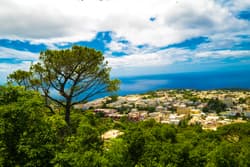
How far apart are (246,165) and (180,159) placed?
8.99 ft

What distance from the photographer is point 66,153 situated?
25.6 feet

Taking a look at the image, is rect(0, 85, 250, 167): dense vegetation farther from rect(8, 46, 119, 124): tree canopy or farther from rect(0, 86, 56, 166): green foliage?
rect(8, 46, 119, 124): tree canopy

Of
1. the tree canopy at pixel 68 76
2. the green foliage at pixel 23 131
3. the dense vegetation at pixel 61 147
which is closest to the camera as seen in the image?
the dense vegetation at pixel 61 147

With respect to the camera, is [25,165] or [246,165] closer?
[25,165]

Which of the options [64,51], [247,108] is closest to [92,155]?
[64,51]

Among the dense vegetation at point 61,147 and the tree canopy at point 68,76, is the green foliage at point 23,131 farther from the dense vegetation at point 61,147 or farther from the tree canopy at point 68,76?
the tree canopy at point 68,76

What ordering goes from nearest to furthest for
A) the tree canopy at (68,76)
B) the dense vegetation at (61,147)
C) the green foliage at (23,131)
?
the dense vegetation at (61,147) → the green foliage at (23,131) → the tree canopy at (68,76)

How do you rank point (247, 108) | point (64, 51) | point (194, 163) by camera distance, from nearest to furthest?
point (194, 163), point (64, 51), point (247, 108)

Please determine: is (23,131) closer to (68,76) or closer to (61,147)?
(61,147)

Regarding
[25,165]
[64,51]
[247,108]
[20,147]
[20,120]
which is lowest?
[247,108]

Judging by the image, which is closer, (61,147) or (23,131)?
(23,131)

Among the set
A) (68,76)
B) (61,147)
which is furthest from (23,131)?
(68,76)

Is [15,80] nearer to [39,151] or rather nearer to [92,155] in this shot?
[39,151]

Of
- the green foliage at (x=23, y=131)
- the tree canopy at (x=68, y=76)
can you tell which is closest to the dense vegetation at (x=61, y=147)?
the green foliage at (x=23, y=131)
